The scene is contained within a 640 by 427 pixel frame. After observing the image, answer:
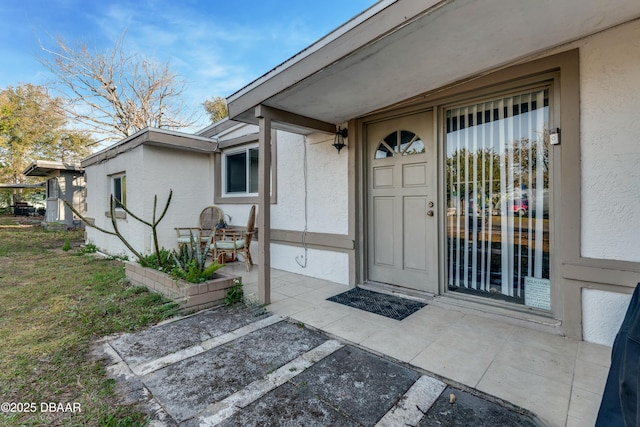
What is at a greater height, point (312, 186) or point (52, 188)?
point (52, 188)

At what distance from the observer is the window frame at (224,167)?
4934mm

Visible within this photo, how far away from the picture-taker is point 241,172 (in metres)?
5.74

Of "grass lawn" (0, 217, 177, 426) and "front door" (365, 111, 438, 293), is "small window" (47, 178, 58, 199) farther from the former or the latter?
"front door" (365, 111, 438, 293)

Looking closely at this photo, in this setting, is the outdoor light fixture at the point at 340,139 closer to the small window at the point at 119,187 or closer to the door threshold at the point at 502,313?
the door threshold at the point at 502,313

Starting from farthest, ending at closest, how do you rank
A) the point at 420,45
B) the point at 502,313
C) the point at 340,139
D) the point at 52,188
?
the point at 52,188 < the point at 340,139 < the point at 502,313 < the point at 420,45

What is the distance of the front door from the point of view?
3.24 metres

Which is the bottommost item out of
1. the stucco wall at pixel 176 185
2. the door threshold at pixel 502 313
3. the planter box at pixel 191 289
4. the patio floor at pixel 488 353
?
the patio floor at pixel 488 353

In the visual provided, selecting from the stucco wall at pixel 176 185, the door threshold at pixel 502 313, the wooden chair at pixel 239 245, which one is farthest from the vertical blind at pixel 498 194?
the stucco wall at pixel 176 185

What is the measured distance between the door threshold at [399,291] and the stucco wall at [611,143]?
4.70ft

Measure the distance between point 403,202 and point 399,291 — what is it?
1056 mm

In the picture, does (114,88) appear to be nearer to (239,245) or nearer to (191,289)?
(239,245)

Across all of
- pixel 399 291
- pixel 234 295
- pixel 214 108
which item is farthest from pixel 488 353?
pixel 214 108

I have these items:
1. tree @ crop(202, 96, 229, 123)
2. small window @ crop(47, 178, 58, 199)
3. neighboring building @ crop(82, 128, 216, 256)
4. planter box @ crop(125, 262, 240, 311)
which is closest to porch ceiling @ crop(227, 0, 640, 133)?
planter box @ crop(125, 262, 240, 311)

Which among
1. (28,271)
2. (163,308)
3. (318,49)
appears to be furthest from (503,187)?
(28,271)
